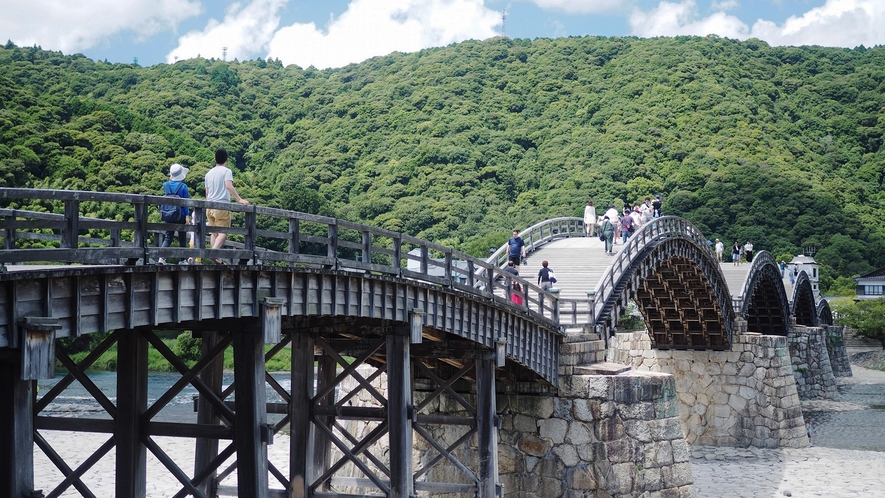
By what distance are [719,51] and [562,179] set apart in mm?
37803

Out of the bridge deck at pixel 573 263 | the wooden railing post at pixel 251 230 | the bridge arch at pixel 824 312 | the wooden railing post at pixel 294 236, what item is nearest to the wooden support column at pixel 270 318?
the wooden railing post at pixel 251 230

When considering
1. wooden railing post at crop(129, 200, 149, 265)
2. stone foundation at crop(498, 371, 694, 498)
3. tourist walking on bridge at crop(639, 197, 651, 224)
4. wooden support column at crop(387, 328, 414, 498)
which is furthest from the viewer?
tourist walking on bridge at crop(639, 197, 651, 224)

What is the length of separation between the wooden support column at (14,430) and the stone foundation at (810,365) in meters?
44.1

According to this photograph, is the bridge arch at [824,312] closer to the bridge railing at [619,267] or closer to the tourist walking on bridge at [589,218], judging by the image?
the tourist walking on bridge at [589,218]

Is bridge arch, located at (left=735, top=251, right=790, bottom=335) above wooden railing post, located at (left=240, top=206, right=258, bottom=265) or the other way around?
above

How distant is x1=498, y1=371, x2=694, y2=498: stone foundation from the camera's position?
18.4m

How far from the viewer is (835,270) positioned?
75.8m

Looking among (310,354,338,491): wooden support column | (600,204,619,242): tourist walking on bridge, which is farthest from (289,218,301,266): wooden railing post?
(600,204,619,242): tourist walking on bridge

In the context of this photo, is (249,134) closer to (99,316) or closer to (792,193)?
(792,193)

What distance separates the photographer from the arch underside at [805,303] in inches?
2112

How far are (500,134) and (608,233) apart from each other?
53423 millimetres

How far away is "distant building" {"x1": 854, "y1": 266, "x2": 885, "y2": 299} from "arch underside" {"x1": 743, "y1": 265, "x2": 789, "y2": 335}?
2588 cm

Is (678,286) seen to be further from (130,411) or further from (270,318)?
(130,411)

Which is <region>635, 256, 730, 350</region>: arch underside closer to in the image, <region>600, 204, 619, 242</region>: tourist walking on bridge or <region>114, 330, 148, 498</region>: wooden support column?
<region>600, 204, 619, 242</region>: tourist walking on bridge
